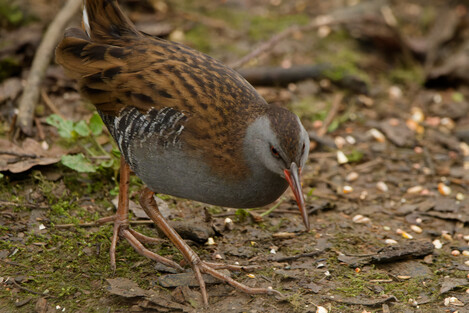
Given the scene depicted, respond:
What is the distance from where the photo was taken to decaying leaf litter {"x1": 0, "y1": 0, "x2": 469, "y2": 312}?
4.06 m

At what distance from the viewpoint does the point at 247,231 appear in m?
4.83

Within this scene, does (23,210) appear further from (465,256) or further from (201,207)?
(465,256)

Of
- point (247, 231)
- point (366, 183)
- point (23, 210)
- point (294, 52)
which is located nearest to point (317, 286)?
point (247, 231)

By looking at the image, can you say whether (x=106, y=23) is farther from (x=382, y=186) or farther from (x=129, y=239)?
(x=382, y=186)

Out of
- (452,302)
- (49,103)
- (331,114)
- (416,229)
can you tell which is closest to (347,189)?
(416,229)

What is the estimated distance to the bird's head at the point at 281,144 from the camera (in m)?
3.71

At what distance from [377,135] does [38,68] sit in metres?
3.65

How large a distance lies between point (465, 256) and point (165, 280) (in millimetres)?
2381

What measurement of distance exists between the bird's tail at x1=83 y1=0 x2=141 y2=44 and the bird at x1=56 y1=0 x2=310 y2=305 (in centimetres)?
21

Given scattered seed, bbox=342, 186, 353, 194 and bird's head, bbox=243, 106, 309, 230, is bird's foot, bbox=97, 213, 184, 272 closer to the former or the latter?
bird's head, bbox=243, 106, 309, 230

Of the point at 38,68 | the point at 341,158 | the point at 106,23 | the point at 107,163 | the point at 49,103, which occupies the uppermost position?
the point at 106,23

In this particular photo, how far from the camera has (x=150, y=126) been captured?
3904mm

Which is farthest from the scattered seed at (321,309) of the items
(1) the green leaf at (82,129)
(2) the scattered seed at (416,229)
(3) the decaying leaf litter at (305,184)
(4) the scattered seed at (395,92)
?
(4) the scattered seed at (395,92)

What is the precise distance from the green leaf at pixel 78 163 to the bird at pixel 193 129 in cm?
78
